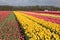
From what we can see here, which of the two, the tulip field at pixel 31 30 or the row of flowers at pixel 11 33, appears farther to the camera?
the row of flowers at pixel 11 33

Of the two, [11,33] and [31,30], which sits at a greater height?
[31,30]

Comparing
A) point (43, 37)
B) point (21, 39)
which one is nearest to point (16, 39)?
point (21, 39)

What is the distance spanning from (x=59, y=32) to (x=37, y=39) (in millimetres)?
2114

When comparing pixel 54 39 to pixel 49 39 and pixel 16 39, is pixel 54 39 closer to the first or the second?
pixel 49 39

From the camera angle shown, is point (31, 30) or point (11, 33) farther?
point (11, 33)

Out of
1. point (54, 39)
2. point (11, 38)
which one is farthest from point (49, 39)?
point (11, 38)

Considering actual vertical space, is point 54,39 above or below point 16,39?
above

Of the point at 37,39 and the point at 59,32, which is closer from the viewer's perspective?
the point at 37,39

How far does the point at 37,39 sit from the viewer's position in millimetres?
7910

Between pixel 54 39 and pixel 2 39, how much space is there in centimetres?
280

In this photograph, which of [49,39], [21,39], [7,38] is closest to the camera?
[49,39]

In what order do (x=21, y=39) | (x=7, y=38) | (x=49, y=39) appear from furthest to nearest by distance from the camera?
(x=7, y=38)
(x=21, y=39)
(x=49, y=39)

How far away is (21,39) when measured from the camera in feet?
30.5

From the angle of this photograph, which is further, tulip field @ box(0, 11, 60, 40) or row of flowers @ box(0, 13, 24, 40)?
row of flowers @ box(0, 13, 24, 40)
